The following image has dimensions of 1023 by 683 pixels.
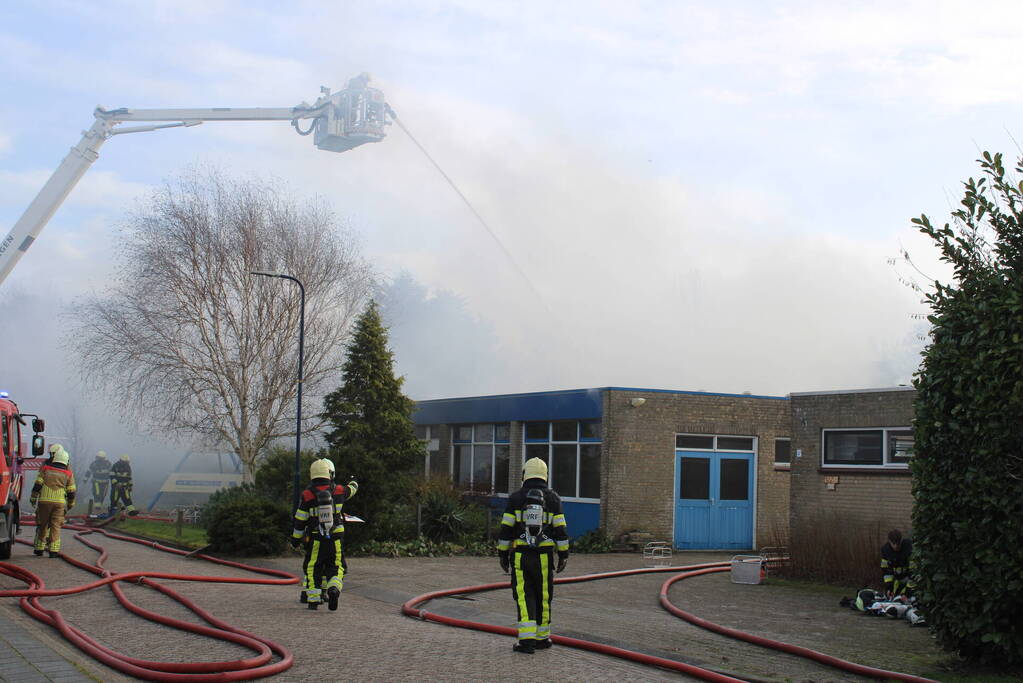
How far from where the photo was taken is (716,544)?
929 inches

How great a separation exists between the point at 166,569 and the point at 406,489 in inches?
256

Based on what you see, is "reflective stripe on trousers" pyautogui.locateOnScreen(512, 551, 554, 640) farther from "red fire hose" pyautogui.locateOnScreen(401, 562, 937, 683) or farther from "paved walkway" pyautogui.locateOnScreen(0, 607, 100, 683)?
"paved walkway" pyautogui.locateOnScreen(0, 607, 100, 683)

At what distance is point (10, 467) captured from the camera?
15.3m

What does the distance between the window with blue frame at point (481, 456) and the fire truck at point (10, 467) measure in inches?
474

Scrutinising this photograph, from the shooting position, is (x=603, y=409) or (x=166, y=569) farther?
(x=603, y=409)

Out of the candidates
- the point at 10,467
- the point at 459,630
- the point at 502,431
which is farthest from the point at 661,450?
the point at 10,467

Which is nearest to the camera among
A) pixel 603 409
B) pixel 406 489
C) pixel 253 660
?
pixel 253 660

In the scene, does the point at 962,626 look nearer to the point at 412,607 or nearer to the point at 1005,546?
the point at 1005,546

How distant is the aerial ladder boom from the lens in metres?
23.3

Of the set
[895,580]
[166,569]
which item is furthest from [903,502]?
[166,569]

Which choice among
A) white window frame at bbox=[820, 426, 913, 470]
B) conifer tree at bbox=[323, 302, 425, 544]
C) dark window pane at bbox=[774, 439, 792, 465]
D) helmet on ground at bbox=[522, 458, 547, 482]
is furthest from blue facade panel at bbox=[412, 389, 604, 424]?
helmet on ground at bbox=[522, 458, 547, 482]

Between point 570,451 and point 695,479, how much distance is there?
3062 mm

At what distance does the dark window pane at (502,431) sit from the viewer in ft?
85.8

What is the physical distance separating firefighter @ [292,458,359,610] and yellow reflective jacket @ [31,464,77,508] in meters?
6.74
